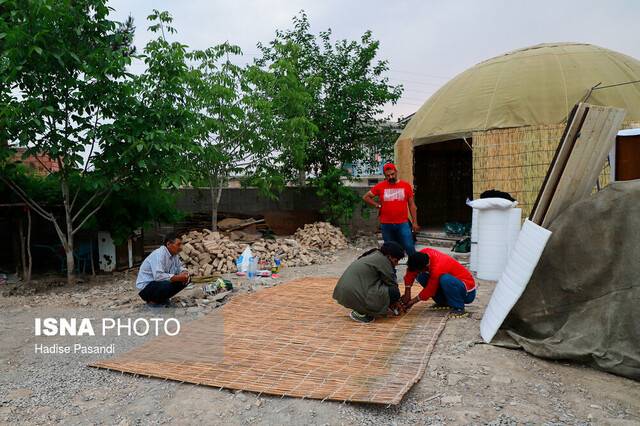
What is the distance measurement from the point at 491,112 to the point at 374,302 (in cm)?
603

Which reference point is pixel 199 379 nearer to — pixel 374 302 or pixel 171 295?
pixel 374 302

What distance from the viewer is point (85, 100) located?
6.01 metres

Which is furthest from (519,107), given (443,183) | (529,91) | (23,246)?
(23,246)

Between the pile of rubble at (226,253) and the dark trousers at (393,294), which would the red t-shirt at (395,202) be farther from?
the pile of rubble at (226,253)

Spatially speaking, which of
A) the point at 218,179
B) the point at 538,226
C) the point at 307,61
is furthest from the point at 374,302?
the point at 307,61

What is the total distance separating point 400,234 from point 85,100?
13.7ft

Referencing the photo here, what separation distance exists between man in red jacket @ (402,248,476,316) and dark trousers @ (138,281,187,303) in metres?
2.33

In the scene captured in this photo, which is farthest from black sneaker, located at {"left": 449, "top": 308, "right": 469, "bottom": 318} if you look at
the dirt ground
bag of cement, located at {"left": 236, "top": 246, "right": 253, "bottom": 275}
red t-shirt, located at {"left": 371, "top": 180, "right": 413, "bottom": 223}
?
bag of cement, located at {"left": 236, "top": 246, "right": 253, "bottom": 275}

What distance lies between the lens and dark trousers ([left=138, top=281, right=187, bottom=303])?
502cm

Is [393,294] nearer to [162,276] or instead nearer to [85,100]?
[162,276]

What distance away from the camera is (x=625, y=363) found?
10.1 ft

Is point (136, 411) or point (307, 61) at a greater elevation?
point (307, 61)

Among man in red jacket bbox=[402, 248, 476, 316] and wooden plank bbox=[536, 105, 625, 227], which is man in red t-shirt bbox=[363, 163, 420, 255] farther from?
wooden plank bbox=[536, 105, 625, 227]

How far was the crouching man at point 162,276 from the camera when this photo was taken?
197 inches
